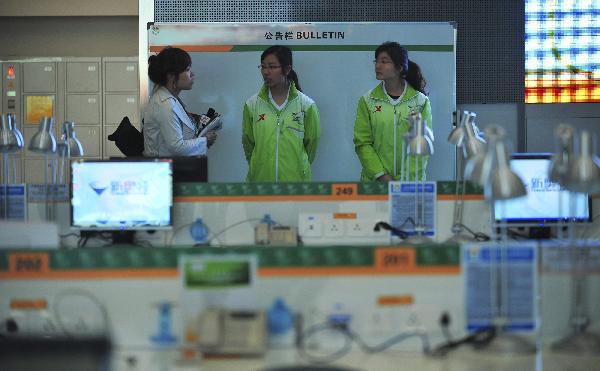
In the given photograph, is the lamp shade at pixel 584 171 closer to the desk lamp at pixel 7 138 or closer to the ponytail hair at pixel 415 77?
the desk lamp at pixel 7 138

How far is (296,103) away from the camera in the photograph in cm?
672

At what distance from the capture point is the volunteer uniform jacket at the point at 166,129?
5.66 metres

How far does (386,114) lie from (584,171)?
3.98 m

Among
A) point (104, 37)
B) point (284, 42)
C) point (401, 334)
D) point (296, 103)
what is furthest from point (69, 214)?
point (104, 37)

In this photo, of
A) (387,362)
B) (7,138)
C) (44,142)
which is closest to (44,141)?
(44,142)

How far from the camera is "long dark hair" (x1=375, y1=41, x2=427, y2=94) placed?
6785 millimetres

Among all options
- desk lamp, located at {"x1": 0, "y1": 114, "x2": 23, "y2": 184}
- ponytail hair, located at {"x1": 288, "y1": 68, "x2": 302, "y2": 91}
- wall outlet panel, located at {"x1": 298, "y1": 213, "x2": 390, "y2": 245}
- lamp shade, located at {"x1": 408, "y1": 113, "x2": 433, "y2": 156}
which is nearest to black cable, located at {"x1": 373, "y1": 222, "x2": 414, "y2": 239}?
wall outlet panel, located at {"x1": 298, "y1": 213, "x2": 390, "y2": 245}

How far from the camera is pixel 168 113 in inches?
223

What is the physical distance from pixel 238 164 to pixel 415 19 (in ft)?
6.26

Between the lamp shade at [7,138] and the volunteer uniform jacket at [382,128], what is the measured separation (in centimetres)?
240

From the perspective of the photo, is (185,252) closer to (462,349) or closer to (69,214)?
(462,349)

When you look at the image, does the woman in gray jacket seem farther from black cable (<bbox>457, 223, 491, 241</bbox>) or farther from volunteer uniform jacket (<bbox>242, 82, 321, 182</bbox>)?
black cable (<bbox>457, 223, 491, 241</bbox>)

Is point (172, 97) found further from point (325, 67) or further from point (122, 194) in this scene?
point (325, 67)

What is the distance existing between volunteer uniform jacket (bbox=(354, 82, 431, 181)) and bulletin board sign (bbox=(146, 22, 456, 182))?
82 cm
